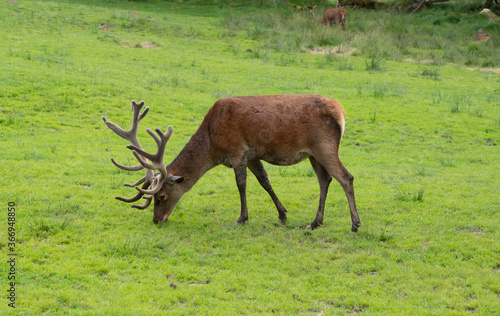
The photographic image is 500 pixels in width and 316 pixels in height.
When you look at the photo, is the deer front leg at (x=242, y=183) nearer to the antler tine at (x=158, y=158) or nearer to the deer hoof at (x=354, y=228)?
the antler tine at (x=158, y=158)

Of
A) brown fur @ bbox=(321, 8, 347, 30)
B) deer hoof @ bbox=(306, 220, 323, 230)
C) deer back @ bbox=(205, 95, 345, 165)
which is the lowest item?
deer hoof @ bbox=(306, 220, 323, 230)

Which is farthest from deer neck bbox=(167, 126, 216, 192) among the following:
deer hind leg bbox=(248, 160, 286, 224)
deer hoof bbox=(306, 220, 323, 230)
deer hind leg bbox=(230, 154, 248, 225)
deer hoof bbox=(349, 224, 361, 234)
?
deer hoof bbox=(349, 224, 361, 234)

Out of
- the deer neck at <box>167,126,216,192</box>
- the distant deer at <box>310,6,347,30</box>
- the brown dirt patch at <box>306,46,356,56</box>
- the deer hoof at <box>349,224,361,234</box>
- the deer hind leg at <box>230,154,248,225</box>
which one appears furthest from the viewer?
the distant deer at <box>310,6,347,30</box>

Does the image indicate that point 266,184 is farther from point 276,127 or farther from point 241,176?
point 276,127

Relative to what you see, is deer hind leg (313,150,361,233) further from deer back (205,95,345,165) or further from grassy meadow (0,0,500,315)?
grassy meadow (0,0,500,315)

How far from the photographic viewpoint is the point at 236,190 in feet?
34.1

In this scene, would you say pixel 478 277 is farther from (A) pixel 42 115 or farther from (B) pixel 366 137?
(A) pixel 42 115

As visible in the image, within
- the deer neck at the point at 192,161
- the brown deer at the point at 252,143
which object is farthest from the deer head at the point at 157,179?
the deer neck at the point at 192,161

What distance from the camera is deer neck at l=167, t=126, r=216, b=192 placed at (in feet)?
27.5

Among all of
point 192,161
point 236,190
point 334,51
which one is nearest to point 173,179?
point 192,161

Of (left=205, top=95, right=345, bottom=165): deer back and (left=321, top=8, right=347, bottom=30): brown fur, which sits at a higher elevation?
(left=321, top=8, right=347, bottom=30): brown fur

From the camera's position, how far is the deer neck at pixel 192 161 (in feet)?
27.5

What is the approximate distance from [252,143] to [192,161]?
1.04 metres

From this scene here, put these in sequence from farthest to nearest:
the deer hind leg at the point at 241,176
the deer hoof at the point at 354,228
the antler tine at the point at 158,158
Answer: the deer hind leg at the point at 241,176 → the deer hoof at the point at 354,228 → the antler tine at the point at 158,158
